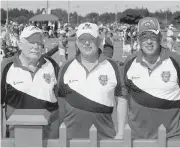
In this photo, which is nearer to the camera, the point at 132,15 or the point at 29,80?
the point at 29,80

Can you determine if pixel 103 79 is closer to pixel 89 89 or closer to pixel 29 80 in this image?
pixel 89 89

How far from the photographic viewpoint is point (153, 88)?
4289 mm

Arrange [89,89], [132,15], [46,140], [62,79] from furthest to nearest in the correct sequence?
[132,15], [62,79], [89,89], [46,140]

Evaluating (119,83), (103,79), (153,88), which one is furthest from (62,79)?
(153,88)

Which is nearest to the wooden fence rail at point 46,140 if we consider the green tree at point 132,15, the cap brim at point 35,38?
the cap brim at point 35,38

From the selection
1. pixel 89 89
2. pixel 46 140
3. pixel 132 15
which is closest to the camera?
pixel 46 140

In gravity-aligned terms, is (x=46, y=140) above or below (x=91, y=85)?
below

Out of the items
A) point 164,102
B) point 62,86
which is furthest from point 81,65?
point 164,102

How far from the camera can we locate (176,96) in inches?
169

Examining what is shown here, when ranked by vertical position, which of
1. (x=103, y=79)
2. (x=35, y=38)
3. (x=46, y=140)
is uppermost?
(x=35, y=38)

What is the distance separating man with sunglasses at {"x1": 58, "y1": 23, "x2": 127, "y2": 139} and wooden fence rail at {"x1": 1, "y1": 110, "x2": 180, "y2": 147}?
856mm

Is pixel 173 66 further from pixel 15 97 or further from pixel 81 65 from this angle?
pixel 15 97

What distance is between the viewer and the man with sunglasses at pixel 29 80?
164 inches

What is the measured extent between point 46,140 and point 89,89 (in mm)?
1011
